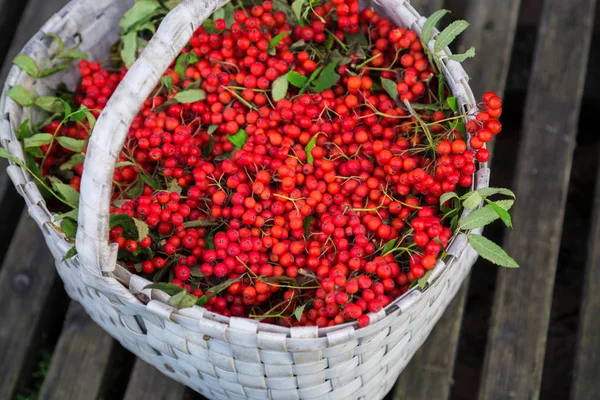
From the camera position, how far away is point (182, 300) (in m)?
0.92

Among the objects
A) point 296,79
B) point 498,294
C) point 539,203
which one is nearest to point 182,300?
point 296,79

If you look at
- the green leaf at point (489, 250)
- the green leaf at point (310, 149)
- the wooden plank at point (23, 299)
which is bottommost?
the wooden plank at point (23, 299)

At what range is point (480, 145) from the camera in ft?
3.38

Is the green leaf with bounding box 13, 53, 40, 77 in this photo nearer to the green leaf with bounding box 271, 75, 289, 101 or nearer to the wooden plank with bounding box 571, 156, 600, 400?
the green leaf with bounding box 271, 75, 289, 101

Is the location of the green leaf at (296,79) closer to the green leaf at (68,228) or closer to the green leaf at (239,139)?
the green leaf at (239,139)

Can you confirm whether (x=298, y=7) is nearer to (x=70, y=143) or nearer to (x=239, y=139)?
(x=239, y=139)

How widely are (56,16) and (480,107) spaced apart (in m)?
0.81

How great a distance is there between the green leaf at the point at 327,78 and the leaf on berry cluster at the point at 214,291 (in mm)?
380

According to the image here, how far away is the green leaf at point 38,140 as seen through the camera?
1.12m

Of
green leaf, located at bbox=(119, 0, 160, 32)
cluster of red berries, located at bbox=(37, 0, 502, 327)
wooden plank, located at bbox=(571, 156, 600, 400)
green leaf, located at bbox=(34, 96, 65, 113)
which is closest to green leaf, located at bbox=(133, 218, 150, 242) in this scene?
cluster of red berries, located at bbox=(37, 0, 502, 327)

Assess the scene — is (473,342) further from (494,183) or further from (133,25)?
(133,25)

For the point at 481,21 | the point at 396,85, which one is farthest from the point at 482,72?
the point at 396,85

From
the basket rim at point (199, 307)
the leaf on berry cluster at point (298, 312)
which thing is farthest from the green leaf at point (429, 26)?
the leaf on berry cluster at point (298, 312)

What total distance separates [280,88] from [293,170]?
17 centimetres
